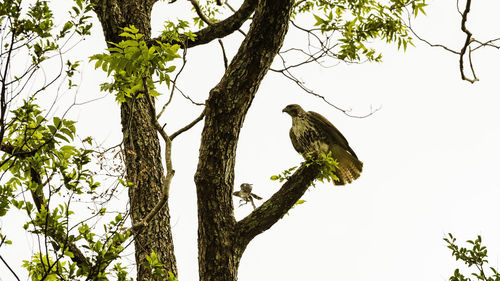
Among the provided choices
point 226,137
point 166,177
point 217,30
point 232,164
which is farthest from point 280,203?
point 217,30

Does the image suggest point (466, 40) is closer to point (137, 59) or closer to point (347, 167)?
point (347, 167)

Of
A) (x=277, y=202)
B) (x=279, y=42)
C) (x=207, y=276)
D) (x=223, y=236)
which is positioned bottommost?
(x=207, y=276)

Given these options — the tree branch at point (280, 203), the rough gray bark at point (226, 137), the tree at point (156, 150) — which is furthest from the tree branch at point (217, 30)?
the tree branch at point (280, 203)

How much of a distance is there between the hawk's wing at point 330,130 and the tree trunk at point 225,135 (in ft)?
4.25

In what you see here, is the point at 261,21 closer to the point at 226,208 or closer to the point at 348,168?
the point at 226,208

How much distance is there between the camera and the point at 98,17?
4457mm

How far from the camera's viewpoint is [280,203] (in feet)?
11.1

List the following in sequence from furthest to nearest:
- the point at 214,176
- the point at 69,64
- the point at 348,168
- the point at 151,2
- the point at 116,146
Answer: the point at 151,2 < the point at 348,168 < the point at 116,146 < the point at 214,176 < the point at 69,64

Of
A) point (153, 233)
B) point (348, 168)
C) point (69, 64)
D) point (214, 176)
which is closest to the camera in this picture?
point (69, 64)

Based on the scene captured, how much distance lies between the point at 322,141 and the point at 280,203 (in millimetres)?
1142

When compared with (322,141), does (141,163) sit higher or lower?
lower

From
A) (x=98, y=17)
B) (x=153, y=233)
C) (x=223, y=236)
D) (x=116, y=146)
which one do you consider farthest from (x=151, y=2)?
(x=223, y=236)

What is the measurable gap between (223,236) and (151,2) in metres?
2.46

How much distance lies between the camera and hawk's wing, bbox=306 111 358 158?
4.27 m
